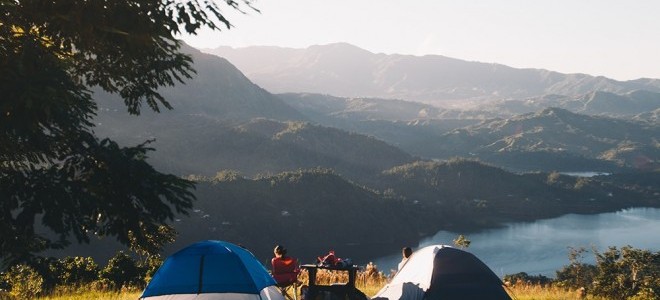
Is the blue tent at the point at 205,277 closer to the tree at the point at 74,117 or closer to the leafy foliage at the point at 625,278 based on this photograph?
the tree at the point at 74,117

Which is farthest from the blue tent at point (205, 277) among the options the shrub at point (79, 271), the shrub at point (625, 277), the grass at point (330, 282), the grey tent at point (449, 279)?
the shrub at point (625, 277)

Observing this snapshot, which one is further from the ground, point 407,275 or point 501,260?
point 407,275

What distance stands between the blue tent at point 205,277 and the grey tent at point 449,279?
363cm

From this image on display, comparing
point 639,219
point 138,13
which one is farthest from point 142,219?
point 639,219

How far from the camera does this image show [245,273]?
1052 centimetres

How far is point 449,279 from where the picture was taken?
12375 millimetres

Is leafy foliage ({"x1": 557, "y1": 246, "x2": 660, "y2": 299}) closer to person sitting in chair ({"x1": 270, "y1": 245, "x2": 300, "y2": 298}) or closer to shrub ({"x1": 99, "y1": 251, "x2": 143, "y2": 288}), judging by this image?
person sitting in chair ({"x1": 270, "y1": 245, "x2": 300, "y2": 298})

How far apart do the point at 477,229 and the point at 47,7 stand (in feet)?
570

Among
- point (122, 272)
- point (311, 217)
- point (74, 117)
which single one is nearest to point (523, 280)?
point (122, 272)

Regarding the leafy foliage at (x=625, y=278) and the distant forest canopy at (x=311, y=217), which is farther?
the distant forest canopy at (x=311, y=217)

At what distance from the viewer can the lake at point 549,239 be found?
12531 cm

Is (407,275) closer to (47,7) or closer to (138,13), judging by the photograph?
(138,13)

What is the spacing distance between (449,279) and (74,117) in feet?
26.6

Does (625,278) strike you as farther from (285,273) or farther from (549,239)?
(549,239)
